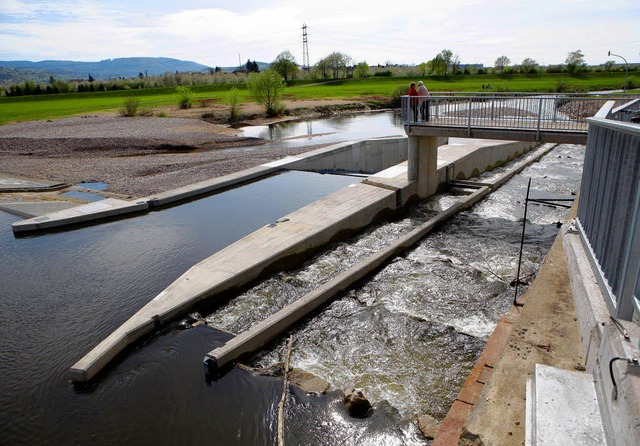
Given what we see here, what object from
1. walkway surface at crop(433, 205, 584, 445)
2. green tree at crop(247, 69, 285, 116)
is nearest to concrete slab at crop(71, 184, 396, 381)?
walkway surface at crop(433, 205, 584, 445)

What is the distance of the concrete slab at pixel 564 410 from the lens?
3543mm

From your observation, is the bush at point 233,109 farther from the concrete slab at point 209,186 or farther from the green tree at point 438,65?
the green tree at point 438,65

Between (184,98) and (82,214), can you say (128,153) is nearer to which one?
(82,214)

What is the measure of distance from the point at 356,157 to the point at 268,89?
26751mm

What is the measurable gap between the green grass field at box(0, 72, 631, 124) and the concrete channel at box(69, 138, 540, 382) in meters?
36.0

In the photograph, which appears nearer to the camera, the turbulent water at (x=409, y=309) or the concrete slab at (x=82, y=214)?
the turbulent water at (x=409, y=309)

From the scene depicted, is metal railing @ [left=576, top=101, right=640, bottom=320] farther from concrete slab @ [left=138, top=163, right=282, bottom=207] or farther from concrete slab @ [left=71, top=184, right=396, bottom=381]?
concrete slab @ [left=138, top=163, right=282, bottom=207]

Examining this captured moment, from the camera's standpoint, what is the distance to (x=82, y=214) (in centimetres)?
1617

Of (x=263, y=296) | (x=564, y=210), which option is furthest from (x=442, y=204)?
(x=263, y=296)

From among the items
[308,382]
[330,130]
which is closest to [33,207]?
[308,382]

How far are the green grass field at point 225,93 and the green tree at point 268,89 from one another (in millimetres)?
6650

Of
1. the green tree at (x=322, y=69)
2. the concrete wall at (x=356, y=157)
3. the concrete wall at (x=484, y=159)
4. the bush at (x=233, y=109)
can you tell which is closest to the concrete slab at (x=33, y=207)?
the concrete wall at (x=356, y=157)

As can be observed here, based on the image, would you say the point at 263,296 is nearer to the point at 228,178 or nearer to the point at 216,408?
the point at 216,408

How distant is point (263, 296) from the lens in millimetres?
11469
